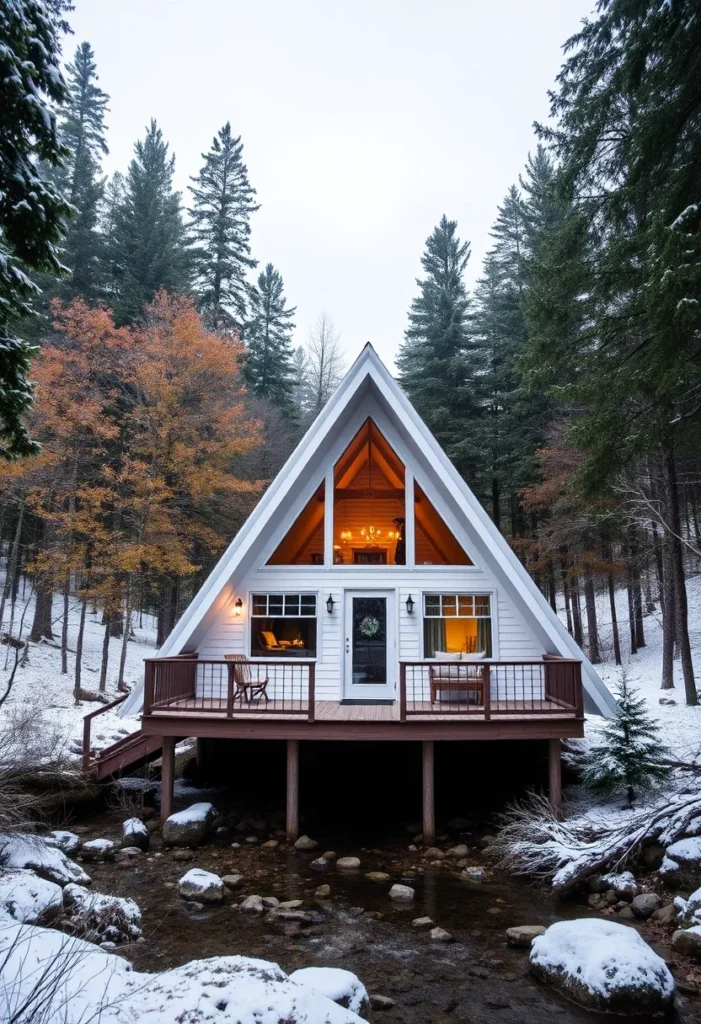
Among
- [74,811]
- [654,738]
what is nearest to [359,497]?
[654,738]

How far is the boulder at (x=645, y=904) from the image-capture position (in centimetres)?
650

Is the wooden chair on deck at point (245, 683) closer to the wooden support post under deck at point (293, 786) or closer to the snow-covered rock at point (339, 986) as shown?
the wooden support post under deck at point (293, 786)

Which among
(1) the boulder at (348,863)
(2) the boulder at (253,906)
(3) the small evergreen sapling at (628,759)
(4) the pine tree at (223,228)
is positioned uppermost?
(4) the pine tree at (223,228)

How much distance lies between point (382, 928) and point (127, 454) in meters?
14.5

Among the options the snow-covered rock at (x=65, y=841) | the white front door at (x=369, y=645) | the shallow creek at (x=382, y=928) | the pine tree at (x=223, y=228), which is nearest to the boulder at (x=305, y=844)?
the shallow creek at (x=382, y=928)

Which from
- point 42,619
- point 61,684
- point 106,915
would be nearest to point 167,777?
point 106,915

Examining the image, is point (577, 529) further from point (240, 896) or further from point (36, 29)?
point (36, 29)

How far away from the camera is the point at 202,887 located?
6926 millimetres

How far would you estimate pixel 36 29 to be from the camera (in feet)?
18.7

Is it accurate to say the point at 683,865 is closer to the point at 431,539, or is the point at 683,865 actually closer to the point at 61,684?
the point at 431,539

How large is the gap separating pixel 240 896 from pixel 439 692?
Result: 4.37m

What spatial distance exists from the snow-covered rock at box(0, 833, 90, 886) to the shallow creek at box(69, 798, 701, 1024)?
386 mm

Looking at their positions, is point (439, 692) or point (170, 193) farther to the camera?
point (170, 193)

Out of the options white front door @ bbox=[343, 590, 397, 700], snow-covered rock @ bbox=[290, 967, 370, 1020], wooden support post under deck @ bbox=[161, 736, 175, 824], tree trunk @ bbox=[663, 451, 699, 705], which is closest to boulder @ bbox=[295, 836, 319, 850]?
wooden support post under deck @ bbox=[161, 736, 175, 824]
